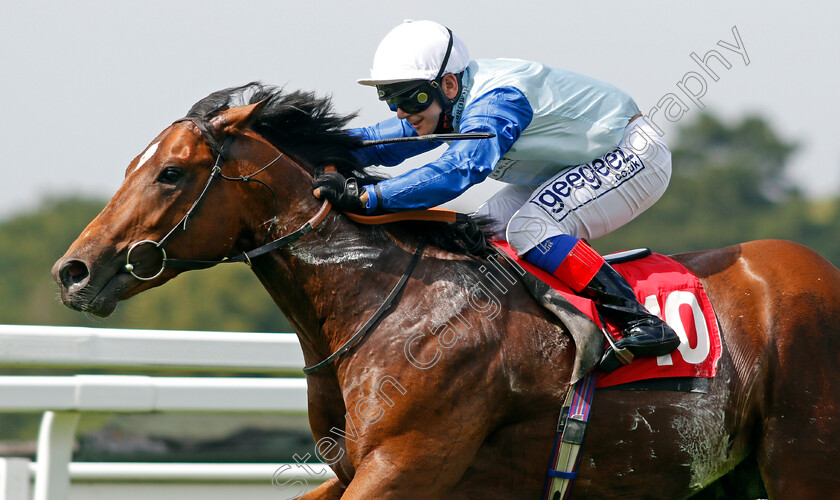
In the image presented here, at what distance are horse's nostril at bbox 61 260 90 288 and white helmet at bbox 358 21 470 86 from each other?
1186 millimetres

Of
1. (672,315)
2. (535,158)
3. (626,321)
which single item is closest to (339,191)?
(535,158)

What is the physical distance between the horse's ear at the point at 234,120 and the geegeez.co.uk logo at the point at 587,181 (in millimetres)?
1070

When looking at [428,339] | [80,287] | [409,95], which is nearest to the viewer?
[80,287]

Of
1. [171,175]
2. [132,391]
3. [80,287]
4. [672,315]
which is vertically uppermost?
[171,175]

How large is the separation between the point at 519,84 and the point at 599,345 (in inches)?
39.4

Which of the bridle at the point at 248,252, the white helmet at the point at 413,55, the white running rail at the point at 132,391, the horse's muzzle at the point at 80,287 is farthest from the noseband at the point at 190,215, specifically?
the white running rail at the point at 132,391

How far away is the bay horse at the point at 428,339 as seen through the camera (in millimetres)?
3352

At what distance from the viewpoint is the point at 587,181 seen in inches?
152

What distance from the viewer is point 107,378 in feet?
13.7

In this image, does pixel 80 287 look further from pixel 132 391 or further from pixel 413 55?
pixel 413 55

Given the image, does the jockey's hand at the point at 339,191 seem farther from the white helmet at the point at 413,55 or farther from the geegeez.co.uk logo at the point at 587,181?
the geegeez.co.uk logo at the point at 587,181

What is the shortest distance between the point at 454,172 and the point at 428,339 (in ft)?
1.93

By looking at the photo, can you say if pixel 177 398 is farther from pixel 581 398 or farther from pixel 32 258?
pixel 32 258

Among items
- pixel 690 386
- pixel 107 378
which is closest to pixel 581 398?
pixel 690 386
